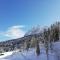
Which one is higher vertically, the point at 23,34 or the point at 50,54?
the point at 23,34

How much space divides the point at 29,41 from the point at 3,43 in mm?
514

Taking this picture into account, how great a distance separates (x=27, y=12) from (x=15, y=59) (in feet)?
2.87

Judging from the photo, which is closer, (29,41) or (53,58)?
(53,58)

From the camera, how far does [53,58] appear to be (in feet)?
8.91

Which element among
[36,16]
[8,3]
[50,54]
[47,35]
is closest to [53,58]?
[50,54]

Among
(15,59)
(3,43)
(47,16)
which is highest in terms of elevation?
(47,16)

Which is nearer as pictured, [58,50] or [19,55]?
[58,50]

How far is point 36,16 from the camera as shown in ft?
9.46

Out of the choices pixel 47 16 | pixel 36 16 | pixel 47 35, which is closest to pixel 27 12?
pixel 36 16

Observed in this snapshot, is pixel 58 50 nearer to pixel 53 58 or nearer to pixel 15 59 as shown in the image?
pixel 53 58

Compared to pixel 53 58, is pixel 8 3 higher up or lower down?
higher up

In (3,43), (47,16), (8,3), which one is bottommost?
(3,43)

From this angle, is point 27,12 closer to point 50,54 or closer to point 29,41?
point 29,41

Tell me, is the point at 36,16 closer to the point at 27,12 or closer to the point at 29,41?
the point at 27,12
